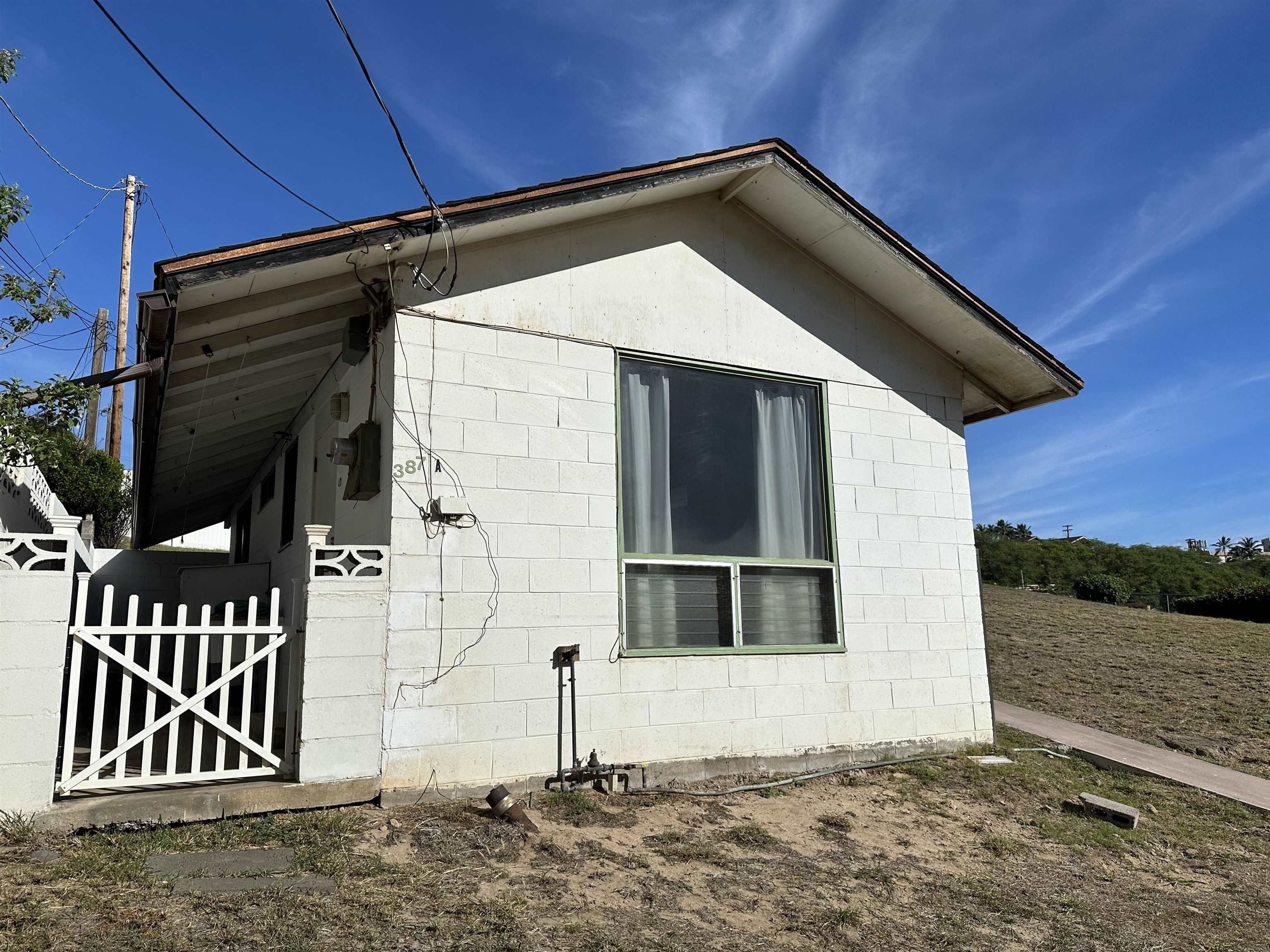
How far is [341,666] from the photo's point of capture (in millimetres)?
5297

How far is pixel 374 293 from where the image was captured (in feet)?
20.5

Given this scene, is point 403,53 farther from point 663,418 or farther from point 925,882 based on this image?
point 925,882

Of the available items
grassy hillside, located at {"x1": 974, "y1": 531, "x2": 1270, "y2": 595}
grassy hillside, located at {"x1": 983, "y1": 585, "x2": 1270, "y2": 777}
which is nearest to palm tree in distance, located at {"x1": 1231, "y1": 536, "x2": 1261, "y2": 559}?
grassy hillside, located at {"x1": 974, "y1": 531, "x2": 1270, "y2": 595}

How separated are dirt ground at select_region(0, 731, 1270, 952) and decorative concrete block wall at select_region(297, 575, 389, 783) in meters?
0.32

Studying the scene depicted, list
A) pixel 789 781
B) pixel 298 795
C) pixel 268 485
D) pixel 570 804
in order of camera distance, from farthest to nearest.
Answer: pixel 268 485, pixel 789 781, pixel 570 804, pixel 298 795

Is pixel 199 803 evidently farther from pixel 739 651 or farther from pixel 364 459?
pixel 739 651

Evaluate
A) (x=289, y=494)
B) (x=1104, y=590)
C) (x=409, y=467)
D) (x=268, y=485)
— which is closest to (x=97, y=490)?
(x=268, y=485)

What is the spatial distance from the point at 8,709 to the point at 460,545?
2566mm

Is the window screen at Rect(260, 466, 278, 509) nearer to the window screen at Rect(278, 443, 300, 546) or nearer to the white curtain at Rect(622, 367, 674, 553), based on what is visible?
the window screen at Rect(278, 443, 300, 546)

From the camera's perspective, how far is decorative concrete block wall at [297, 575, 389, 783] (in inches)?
204

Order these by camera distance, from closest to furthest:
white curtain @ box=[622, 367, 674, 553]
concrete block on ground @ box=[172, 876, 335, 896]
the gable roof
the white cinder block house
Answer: concrete block on ground @ box=[172, 876, 335, 896], the gable roof, the white cinder block house, white curtain @ box=[622, 367, 674, 553]

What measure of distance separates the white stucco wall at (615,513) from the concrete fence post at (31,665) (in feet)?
5.73

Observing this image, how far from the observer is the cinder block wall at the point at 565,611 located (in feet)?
18.8

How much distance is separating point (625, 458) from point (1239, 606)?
28.7 meters
